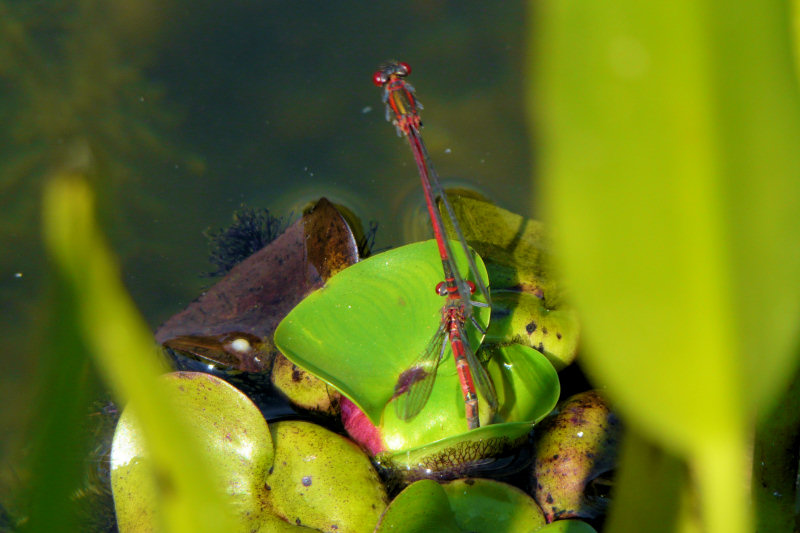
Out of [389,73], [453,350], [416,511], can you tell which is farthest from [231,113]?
[416,511]

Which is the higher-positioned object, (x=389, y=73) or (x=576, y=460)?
(x=389, y=73)

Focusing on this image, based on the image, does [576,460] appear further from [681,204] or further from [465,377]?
[681,204]

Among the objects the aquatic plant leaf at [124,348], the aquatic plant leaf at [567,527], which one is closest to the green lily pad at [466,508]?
the aquatic plant leaf at [567,527]

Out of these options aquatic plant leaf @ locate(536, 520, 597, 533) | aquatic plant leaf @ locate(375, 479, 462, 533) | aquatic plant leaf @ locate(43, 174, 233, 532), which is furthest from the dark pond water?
aquatic plant leaf @ locate(43, 174, 233, 532)

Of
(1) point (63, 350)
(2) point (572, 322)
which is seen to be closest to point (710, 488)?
(1) point (63, 350)

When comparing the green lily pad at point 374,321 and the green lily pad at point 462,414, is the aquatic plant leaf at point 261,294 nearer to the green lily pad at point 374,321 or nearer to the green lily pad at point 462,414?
the green lily pad at point 374,321

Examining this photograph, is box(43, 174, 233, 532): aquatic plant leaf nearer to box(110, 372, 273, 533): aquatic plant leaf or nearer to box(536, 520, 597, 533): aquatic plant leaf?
box(536, 520, 597, 533): aquatic plant leaf

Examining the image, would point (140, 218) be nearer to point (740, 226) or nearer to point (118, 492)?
point (118, 492)
